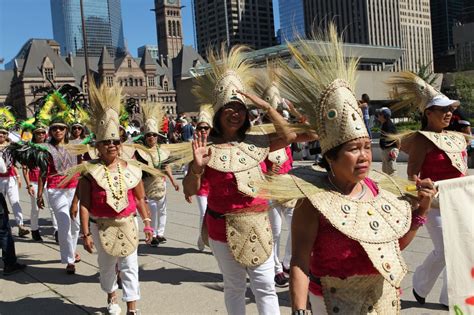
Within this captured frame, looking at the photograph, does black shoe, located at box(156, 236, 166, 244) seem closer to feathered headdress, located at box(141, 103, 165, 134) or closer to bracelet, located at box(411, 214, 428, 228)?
feathered headdress, located at box(141, 103, 165, 134)

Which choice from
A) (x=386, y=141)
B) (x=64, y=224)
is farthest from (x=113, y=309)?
(x=386, y=141)

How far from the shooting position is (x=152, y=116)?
8305 millimetres

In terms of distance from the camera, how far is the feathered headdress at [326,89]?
2.42m

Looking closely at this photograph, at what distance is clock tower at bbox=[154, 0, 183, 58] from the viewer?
136 m

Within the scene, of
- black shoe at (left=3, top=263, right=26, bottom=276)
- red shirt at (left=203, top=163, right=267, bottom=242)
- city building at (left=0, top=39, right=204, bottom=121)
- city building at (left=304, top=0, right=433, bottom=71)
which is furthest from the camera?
city building at (left=0, top=39, right=204, bottom=121)

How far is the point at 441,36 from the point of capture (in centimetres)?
12444

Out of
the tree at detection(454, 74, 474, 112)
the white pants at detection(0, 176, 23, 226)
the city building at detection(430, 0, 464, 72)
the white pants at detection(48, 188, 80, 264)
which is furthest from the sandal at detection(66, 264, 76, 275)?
the city building at detection(430, 0, 464, 72)

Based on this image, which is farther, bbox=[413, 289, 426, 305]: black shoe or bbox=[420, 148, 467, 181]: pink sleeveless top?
bbox=[413, 289, 426, 305]: black shoe

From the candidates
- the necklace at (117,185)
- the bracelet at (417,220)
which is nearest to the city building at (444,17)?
the necklace at (117,185)

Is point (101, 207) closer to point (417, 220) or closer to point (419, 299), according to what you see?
point (419, 299)

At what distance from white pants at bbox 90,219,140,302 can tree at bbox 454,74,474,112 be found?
33967 millimetres

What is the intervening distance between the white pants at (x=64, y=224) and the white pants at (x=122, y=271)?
1.72m

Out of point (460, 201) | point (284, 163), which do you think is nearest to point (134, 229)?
point (284, 163)

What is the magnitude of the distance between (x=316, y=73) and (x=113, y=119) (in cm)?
280
